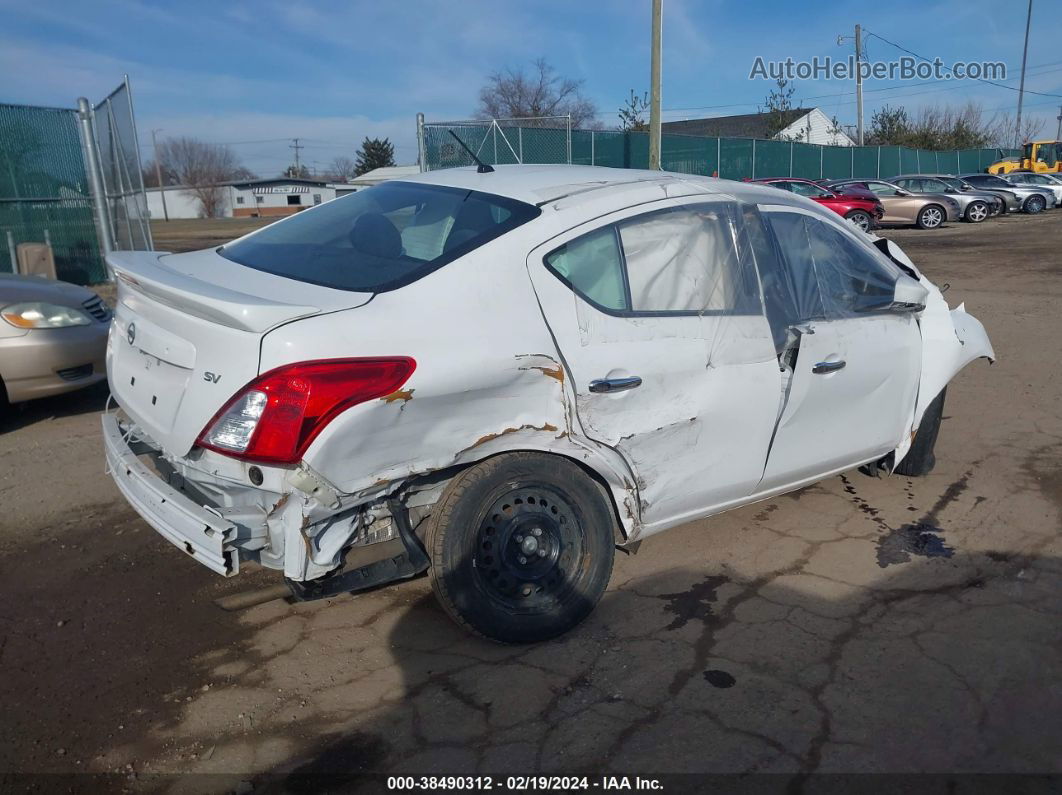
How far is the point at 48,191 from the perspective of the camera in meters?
12.4

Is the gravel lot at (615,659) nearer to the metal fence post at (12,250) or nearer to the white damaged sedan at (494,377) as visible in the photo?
the white damaged sedan at (494,377)

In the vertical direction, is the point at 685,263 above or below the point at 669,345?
above

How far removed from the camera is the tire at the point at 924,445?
4.80 metres

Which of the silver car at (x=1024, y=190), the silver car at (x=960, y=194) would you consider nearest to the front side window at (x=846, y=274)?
the silver car at (x=960, y=194)

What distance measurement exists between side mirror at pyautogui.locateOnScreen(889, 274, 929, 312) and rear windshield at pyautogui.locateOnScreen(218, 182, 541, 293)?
1876 millimetres

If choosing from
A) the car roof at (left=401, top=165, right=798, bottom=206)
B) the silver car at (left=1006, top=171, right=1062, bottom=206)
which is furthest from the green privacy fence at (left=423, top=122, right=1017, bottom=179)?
the silver car at (left=1006, top=171, right=1062, bottom=206)

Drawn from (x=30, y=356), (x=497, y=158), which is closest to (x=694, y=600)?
(x=30, y=356)

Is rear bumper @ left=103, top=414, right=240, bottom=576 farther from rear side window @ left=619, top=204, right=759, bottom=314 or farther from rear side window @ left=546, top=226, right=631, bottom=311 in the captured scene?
rear side window @ left=619, top=204, right=759, bottom=314

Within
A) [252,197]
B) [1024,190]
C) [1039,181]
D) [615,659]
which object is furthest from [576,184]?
[252,197]

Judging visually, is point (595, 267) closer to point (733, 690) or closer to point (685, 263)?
point (685, 263)

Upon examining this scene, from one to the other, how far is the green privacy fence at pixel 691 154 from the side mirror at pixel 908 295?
6.46 meters

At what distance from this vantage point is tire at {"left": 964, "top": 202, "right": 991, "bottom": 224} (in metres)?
27.2

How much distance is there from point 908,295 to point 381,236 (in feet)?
8.01

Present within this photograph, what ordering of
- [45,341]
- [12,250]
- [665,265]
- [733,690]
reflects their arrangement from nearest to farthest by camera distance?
[733,690] < [665,265] < [45,341] < [12,250]
